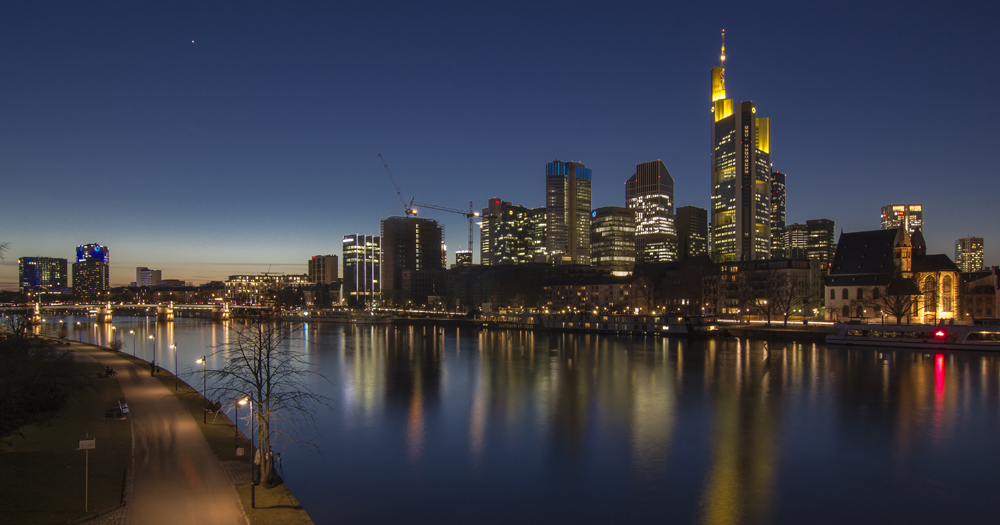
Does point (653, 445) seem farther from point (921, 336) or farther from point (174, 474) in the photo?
point (921, 336)

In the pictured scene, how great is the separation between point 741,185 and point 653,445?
527 ft

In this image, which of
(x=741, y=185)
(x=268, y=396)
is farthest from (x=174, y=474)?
(x=741, y=185)

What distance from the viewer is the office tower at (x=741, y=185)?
541 feet

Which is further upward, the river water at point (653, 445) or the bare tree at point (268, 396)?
the bare tree at point (268, 396)

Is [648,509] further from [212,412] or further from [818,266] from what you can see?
[818,266]

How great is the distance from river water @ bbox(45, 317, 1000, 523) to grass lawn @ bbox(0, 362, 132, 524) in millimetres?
4641

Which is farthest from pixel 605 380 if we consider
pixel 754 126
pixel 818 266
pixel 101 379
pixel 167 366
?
pixel 754 126

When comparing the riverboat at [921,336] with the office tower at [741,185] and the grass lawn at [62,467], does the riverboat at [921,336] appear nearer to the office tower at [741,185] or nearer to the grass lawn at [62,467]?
the grass lawn at [62,467]

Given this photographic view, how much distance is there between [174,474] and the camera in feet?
49.4

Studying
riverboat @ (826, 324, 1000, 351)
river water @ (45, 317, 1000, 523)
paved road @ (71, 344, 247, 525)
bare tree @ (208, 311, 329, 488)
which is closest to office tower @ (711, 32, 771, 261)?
riverboat @ (826, 324, 1000, 351)

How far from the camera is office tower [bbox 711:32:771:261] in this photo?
164750 millimetres

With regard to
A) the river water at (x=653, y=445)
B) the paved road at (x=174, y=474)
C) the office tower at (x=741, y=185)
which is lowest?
the river water at (x=653, y=445)

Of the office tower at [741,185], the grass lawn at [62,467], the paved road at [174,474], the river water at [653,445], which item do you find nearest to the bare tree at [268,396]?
the river water at [653,445]

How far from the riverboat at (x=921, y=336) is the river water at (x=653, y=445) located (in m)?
12.4
